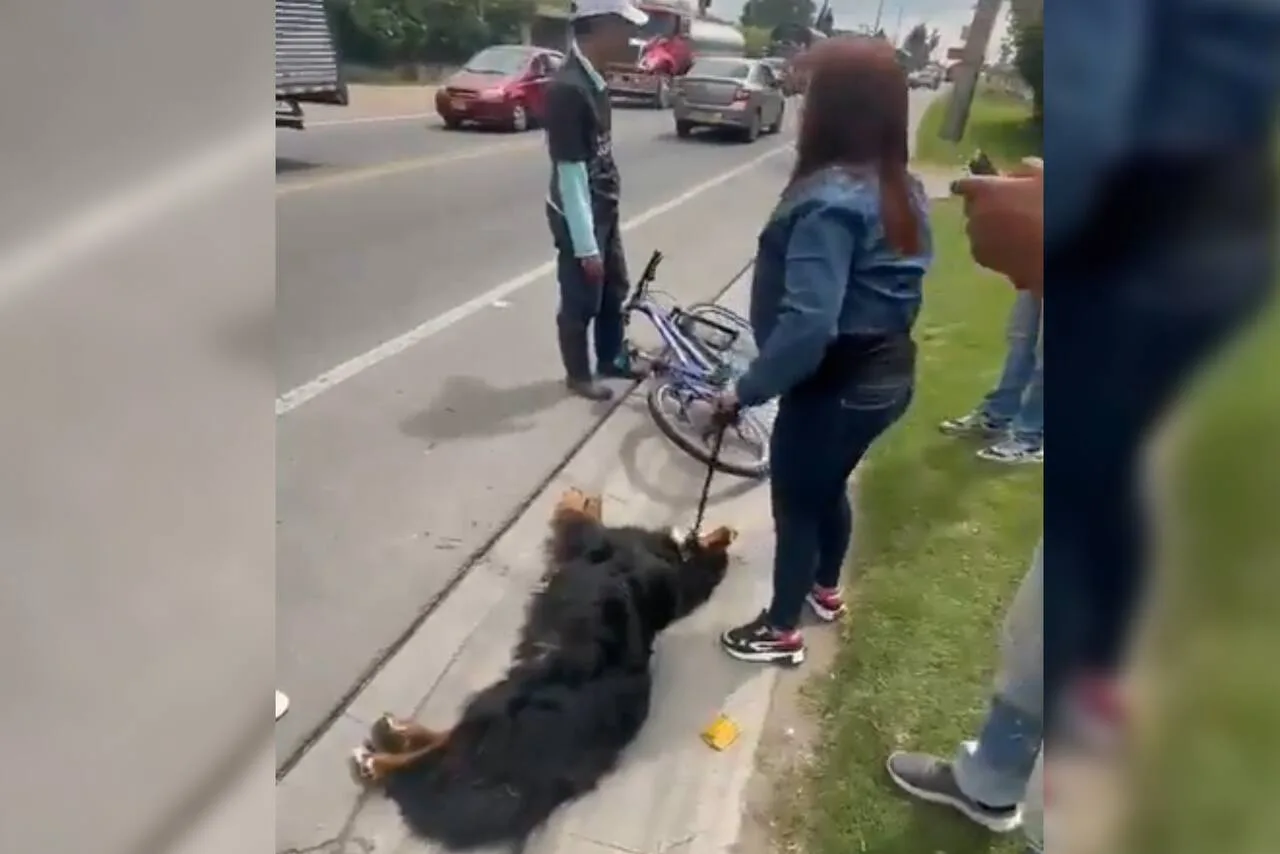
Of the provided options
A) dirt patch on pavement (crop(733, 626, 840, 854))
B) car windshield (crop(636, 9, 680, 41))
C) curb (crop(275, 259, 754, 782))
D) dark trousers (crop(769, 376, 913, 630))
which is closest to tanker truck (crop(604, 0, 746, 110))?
car windshield (crop(636, 9, 680, 41))

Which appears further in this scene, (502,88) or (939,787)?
(502,88)

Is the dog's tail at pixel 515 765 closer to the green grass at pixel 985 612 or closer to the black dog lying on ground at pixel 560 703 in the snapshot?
the black dog lying on ground at pixel 560 703

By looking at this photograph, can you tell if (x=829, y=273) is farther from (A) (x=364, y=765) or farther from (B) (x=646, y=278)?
(A) (x=364, y=765)

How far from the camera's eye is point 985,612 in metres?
1.01

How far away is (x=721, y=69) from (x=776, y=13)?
4.2 inches

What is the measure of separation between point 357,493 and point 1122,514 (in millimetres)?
746

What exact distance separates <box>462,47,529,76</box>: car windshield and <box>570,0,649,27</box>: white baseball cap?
0.07 m

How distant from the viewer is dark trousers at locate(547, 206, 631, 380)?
119 centimetres

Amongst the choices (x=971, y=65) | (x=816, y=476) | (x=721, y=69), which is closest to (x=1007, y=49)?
(x=971, y=65)

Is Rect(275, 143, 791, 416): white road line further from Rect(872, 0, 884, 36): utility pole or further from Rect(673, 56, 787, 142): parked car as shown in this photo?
Rect(872, 0, 884, 36): utility pole

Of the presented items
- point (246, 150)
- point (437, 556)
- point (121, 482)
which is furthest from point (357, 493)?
point (246, 150)

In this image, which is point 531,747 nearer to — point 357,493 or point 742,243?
point 357,493

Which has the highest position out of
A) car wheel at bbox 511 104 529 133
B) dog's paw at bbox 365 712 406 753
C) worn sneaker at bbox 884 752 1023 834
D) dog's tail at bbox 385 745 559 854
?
car wheel at bbox 511 104 529 133

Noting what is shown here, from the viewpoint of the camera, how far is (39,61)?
3.06ft
